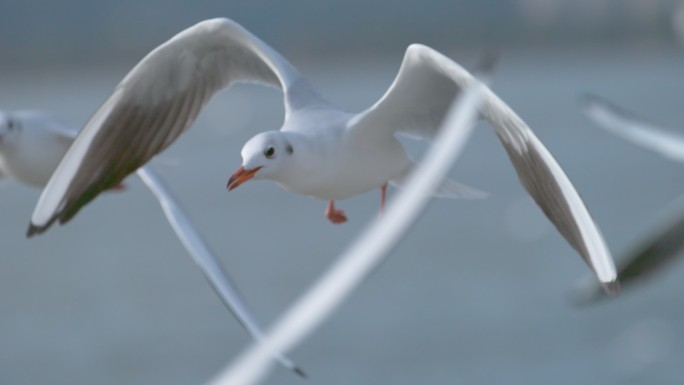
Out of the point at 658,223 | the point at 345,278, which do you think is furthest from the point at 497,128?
the point at 658,223

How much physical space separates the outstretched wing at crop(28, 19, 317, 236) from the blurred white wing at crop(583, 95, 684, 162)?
183 centimetres

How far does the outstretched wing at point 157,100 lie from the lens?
11.3ft

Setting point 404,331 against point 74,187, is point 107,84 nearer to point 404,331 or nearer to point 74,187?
point 404,331

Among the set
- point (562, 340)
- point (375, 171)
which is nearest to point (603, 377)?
point (562, 340)

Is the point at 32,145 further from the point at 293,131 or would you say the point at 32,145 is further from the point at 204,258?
the point at 293,131

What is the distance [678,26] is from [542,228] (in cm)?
1309

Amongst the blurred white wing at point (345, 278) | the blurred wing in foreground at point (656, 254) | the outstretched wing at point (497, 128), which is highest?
the blurred white wing at point (345, 278)

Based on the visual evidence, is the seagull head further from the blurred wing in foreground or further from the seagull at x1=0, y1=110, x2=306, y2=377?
the blurred wing in foreground

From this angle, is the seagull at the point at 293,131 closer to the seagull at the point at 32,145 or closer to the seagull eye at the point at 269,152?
the seagull eye at the point at 269,152

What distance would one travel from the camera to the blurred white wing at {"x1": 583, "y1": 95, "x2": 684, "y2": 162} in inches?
205

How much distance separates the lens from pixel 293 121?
336cm

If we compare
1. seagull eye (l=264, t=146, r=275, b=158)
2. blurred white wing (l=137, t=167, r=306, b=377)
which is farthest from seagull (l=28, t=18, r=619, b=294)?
blurred white wing (l=137, t=167, r=306, b=377)

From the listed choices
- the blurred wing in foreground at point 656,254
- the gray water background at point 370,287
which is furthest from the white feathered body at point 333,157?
the gray water background at point 370,287

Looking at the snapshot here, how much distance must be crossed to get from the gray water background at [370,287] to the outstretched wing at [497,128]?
7232 millimetres
